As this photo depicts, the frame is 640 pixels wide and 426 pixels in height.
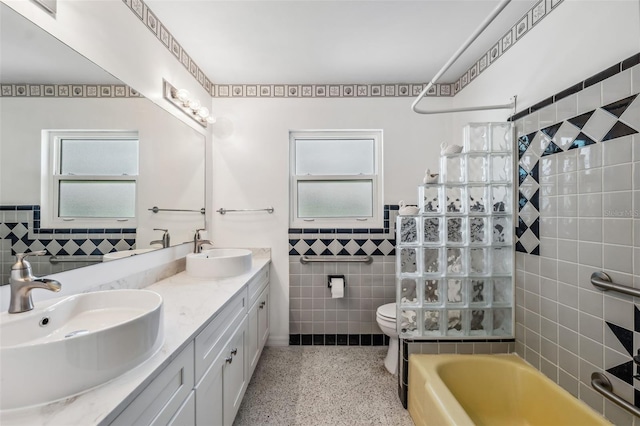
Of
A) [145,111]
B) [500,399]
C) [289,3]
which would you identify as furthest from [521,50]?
[145,111]

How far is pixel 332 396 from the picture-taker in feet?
5.52

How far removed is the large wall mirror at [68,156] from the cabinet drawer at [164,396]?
625 millimetres

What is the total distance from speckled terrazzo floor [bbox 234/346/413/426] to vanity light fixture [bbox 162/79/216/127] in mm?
1994

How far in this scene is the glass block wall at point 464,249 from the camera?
153 cm

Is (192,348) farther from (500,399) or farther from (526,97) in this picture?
(526,97)

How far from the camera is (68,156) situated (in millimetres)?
1058

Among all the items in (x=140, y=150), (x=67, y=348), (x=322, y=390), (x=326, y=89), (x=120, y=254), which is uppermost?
(x=326, y=89)

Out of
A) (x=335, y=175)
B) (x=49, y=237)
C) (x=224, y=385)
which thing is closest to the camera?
(x=49, y=237)

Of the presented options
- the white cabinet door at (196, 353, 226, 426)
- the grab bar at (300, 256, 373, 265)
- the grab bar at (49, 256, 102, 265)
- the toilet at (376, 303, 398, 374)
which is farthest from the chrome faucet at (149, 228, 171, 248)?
the toilet at (376, 303, 398, 374)

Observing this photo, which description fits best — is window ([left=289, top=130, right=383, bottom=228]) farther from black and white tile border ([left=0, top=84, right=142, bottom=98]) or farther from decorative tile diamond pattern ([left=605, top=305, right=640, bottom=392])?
decorative tile diamond pattern ([left=605, top=305, right=640, bottom=392])

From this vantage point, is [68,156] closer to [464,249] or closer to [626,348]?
[464,249]

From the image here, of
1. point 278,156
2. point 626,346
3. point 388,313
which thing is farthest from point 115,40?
point 626,346

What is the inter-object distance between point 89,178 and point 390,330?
1979 millimetres

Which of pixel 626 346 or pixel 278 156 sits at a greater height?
pixel 278 156
